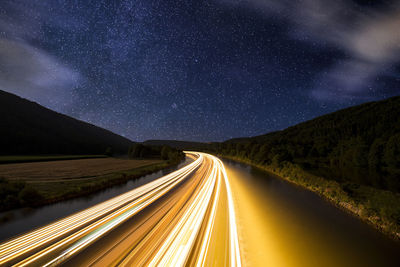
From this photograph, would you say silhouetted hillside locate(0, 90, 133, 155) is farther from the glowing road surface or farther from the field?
the glowing road surface

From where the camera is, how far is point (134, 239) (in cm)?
604

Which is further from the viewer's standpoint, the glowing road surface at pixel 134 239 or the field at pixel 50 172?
the field at pixel 50 172

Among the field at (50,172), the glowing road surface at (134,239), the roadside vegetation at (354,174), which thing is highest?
the roadside vegetation at (354,174)

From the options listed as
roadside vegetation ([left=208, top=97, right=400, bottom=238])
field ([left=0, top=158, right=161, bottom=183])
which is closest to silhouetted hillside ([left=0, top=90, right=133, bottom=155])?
field ([left=0, top=158, right=161, bottom=183])

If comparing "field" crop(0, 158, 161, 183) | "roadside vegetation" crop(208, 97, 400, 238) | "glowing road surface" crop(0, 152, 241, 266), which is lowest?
"field" crop(0, 158, 161, 183)

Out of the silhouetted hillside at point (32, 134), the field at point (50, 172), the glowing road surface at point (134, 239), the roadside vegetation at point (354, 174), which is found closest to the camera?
the glowing road surface at point (134, 239)

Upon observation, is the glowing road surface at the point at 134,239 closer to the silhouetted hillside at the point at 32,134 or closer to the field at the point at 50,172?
the field at the point at 50,172

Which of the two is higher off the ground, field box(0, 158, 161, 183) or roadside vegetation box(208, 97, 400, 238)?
roadside vegetation box(208, 97, 400, 238)

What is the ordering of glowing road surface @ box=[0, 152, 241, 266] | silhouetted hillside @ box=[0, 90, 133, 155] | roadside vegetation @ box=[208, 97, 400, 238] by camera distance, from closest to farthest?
glowing road surface @ box=[0, 152, 241, 266] → roadside vegetation @ box=[208, 97, 400, 238] → silhouetted hillside @ box=[0, 90, 133, 155]

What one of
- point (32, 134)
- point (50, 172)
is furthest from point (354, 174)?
point (32, 134)

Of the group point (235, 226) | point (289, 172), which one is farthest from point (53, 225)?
point (289, 172)

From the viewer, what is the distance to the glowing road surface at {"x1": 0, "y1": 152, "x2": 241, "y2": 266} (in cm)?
495

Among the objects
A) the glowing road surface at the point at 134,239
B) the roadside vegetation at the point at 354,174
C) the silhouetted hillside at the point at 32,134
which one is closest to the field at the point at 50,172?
the glowing road surface at the point at 134,239

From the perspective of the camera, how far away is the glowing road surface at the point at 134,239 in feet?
16.3
